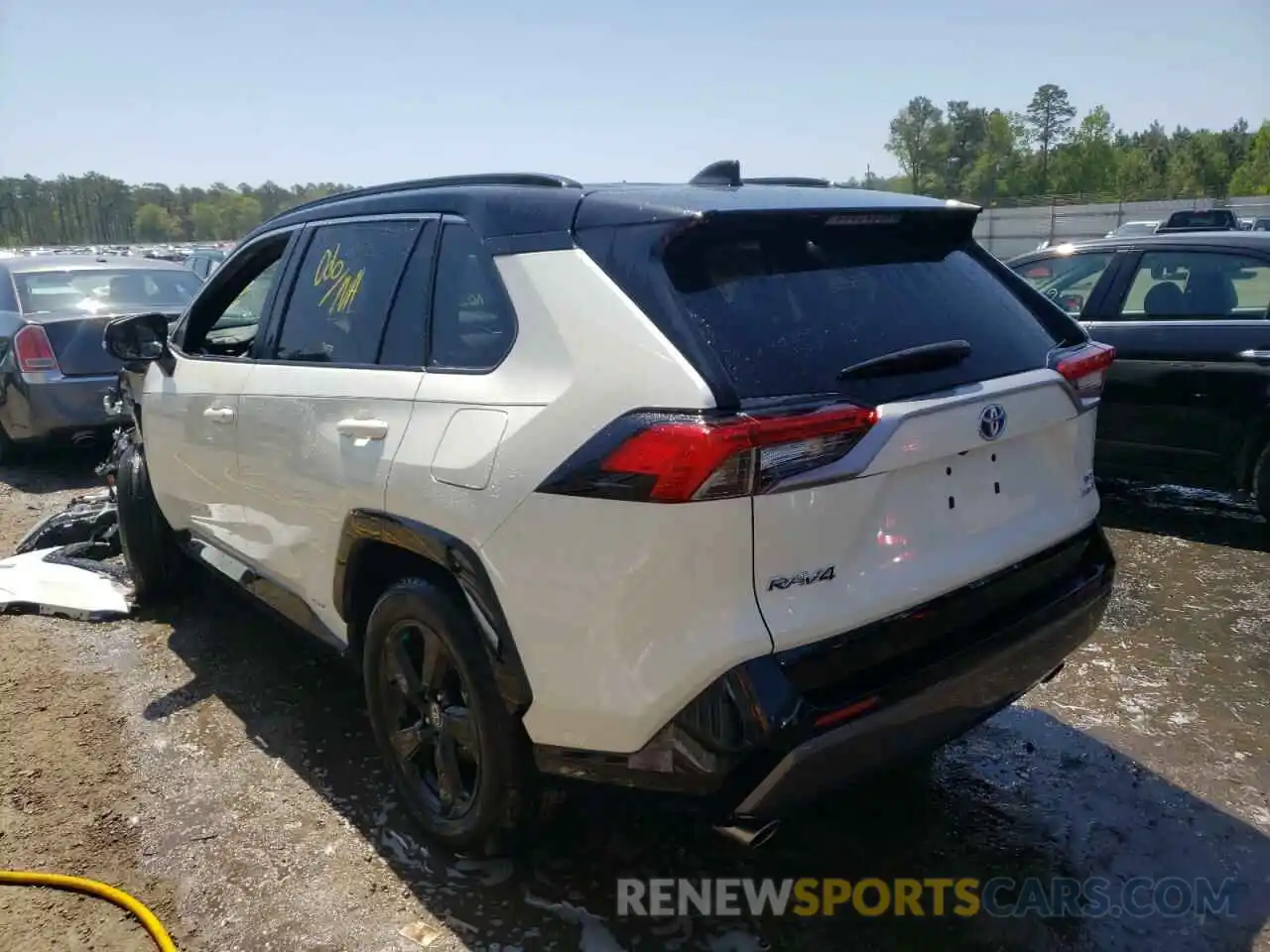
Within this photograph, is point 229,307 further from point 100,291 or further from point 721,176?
point 100,291

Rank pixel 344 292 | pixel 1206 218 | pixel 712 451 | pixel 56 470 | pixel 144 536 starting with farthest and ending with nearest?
1. pixel 1206 218
2. pixel 56 470
3. pixel 144 536
4. pixel 344 292
5. pixel 712 451

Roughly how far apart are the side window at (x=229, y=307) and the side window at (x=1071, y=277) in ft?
14.7

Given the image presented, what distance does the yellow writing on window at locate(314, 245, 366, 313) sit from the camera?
313 cm

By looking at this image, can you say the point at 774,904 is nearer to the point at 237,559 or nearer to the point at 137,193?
the point at 237,559

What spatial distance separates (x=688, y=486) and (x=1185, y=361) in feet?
15.0

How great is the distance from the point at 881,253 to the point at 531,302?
924mm

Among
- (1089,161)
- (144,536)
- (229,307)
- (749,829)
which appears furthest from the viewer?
(1089,161)

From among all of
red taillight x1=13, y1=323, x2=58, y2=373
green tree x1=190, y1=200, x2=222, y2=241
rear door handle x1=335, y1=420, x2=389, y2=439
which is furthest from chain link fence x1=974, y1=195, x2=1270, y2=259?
green tree x1=190, y1=200, x2=222, y2=241

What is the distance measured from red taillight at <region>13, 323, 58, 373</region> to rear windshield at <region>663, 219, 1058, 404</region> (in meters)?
6.78

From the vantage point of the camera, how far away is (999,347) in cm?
254

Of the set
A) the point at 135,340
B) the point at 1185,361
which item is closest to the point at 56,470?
the point at 135,340

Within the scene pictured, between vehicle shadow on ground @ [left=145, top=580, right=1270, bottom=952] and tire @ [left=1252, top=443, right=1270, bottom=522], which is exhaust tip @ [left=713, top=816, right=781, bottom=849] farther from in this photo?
tire @ [left=1252, top=443, right=1270, bottom=522]

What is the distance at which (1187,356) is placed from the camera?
5395mm

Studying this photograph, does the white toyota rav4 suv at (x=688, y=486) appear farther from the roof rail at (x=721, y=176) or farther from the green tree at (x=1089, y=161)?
the green tree at (x=1089, y=161)
